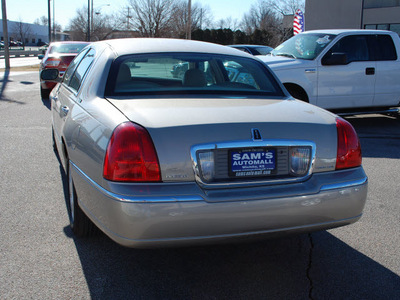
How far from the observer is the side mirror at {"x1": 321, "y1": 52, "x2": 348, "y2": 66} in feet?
28.3

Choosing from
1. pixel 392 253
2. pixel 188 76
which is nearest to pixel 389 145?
pixel 392 253

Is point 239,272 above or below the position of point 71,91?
below

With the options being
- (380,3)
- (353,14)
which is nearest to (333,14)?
(353,14)

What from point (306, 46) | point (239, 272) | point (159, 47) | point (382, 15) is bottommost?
point (239, 272)

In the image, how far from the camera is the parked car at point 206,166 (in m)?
2.77

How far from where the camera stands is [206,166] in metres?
2.87

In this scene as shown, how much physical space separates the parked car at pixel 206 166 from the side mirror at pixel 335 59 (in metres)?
5.49

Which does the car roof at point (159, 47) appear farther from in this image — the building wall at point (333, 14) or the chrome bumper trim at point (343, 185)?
the building wall at point (333, 14)

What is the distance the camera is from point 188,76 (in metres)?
3.95

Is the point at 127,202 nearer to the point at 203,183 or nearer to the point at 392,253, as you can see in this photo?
the point at 203,183

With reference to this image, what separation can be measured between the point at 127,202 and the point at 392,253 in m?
2.16

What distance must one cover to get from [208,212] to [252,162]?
17.1 inches

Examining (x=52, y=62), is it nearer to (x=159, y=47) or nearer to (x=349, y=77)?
(x=349, y=77)

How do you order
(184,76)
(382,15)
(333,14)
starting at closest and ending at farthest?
1. (184,76)
2. (382,15)
3. (333,14)
